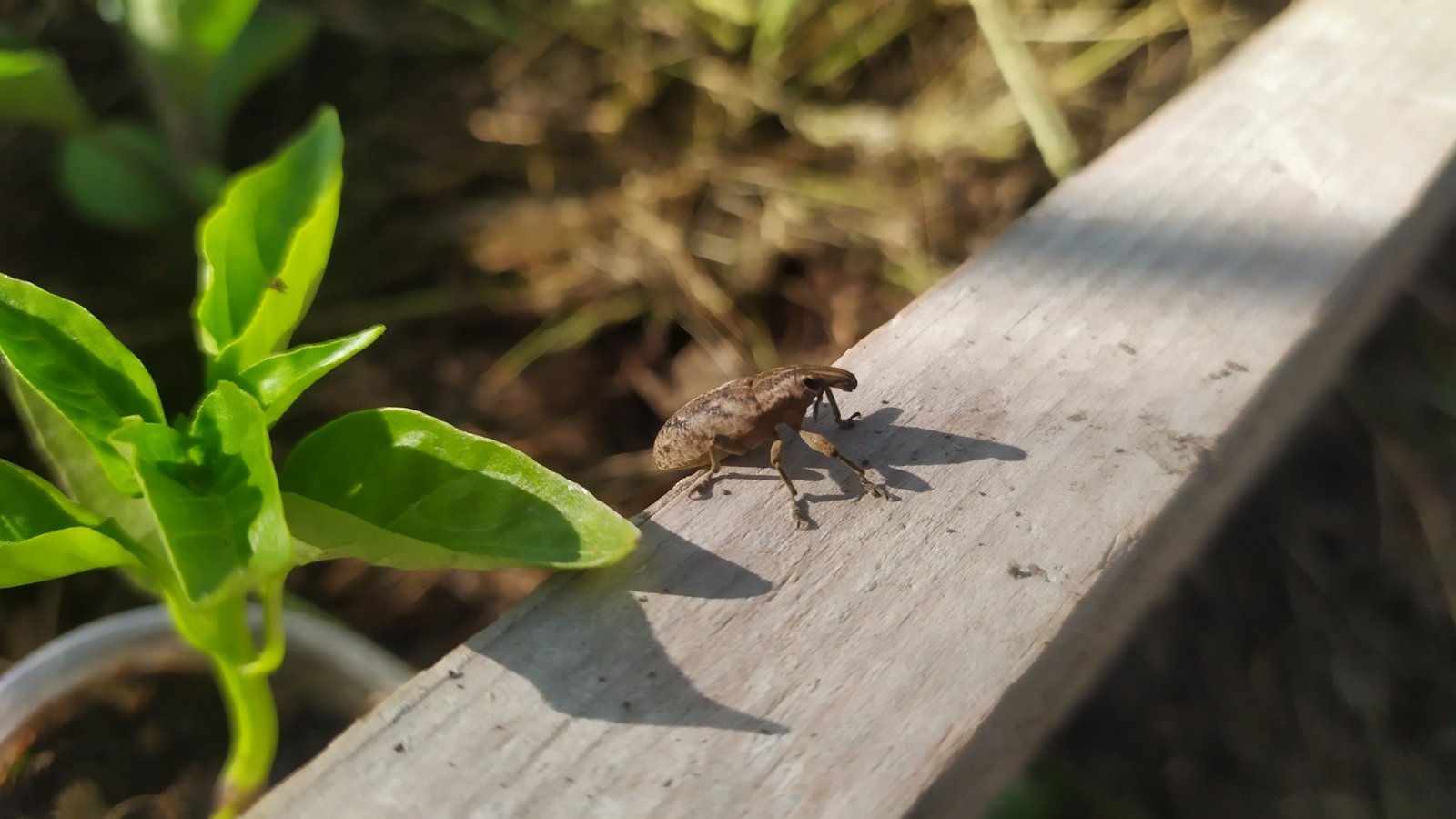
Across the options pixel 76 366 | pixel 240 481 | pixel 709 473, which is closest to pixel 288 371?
pixel 240 481

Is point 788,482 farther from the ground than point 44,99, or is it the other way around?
point 44,99

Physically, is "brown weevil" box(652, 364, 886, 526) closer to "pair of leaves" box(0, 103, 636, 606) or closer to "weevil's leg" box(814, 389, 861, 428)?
"weevil's leg" box(814, 389, 861, 428)

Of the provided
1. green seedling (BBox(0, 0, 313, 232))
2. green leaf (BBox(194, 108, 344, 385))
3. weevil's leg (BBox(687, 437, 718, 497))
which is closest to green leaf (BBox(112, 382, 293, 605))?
green leaf (BBox(194, 108, 344, 385))

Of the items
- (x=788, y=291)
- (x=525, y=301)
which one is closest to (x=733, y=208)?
(x=788, y=291)

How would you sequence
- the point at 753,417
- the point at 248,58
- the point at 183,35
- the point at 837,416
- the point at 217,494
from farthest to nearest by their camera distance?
the point at 248,58 < the point at 183,35 < the point at 753,417 < the point at 837,416 < the point at 217,494

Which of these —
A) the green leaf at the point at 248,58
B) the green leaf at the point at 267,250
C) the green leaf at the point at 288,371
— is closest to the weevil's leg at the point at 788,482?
the green leaf at the point at 288,371

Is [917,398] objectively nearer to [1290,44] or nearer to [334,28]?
[1290,44]

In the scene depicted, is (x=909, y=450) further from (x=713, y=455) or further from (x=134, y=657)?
(x=134, y=657)
